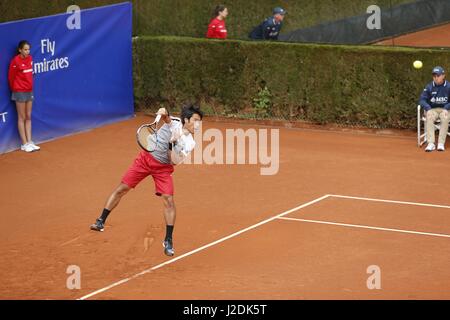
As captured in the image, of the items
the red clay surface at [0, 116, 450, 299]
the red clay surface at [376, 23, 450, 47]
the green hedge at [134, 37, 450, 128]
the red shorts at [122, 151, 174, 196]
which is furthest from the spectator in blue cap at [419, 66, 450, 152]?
the red clay surface at [376, 23, 450, 47]

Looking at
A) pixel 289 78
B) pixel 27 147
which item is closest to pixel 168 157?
pixel 27 147

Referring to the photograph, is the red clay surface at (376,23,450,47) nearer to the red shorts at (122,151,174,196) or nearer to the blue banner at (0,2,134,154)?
the blue banner at (0,2,134,154)

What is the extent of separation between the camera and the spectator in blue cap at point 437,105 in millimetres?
17891

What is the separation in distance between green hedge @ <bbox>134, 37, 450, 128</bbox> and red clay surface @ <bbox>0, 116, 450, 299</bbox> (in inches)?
42.1

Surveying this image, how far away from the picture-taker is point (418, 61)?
751 inches

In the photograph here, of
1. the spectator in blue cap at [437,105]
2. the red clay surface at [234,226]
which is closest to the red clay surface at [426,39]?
the red clay surface at [234,226]

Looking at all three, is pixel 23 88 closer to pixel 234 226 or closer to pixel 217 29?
pixel 217 29

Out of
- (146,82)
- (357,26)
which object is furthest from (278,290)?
(357,26)

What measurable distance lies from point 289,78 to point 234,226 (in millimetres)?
7715

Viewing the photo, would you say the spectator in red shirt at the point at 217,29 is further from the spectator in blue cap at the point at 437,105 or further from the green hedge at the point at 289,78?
the spectator in blue cap at the point at 437,105

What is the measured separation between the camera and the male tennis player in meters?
11.8

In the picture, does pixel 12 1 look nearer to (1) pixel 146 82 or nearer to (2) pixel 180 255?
(1) pixel 146 82

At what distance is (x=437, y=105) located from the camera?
59.3ft

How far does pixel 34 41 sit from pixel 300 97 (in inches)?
220
